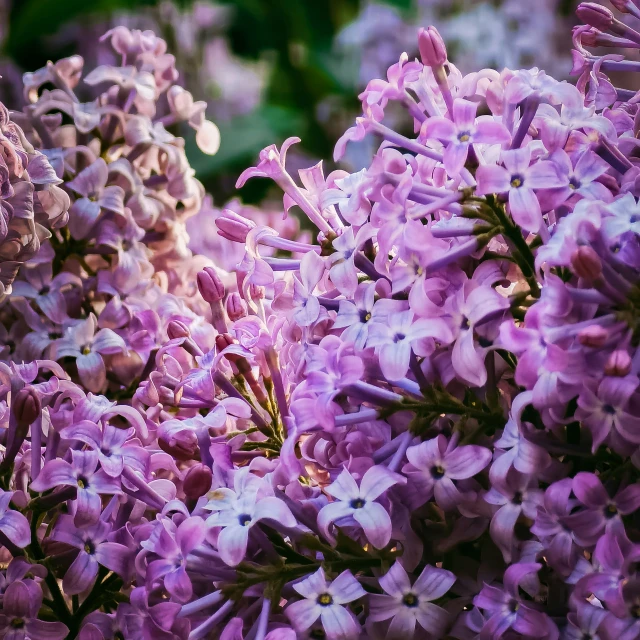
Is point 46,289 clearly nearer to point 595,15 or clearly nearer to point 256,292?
point 256,292

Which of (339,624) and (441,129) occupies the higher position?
(441,129)

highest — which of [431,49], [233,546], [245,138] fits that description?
[431,49]

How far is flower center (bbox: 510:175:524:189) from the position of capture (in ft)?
0.85

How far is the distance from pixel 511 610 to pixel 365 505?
Answer: 0.15 feet

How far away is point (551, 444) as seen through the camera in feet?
0.82

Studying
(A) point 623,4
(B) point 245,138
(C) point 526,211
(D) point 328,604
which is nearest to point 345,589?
(D) point 328,604

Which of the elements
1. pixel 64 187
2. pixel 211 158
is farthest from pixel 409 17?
pixel 64 187

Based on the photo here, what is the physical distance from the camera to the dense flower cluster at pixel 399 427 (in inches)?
9.5

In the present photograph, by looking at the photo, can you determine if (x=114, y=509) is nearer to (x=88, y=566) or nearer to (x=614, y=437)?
(x=88, y=566)

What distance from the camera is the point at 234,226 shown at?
0.33m

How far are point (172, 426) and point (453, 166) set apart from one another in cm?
12

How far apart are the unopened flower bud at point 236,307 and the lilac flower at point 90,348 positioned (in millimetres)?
43

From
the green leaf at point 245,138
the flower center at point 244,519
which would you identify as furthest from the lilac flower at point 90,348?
the green leaf at point 245,138

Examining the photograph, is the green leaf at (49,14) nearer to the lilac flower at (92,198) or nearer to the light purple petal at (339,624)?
the lilac flower at (92,198)
